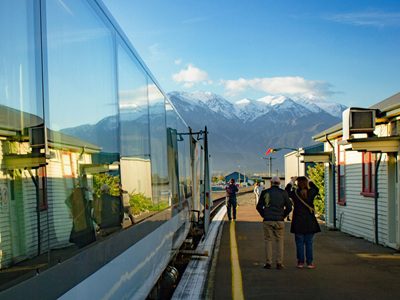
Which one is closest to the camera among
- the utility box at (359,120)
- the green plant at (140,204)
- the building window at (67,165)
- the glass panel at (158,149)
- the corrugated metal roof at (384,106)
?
the building window at (67,165)

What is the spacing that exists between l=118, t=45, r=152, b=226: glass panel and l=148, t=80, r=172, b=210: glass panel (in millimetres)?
380

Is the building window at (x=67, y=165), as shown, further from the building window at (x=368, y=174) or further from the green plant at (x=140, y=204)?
the building window at (x=368, y=174)

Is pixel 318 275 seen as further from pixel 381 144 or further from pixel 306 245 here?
pixel 381 144

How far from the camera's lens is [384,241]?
1346 cm

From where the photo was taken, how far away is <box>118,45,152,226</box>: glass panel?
4738 mm

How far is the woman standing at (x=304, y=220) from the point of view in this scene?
10023 mm

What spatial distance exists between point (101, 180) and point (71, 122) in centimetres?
80

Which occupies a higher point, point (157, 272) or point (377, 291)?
point (157, 272)

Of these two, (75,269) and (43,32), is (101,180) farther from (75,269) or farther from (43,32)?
(43,32)

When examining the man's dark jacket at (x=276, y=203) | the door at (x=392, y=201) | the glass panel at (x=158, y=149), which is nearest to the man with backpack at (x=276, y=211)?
the man's dark jacket at (x=276, y=203)

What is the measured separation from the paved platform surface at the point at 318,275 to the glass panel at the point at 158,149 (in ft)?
6.25

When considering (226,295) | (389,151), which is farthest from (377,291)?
(389,151)

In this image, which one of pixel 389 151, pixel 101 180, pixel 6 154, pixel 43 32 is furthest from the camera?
pixel 389 151

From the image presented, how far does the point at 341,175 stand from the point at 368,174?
11.7 feet
